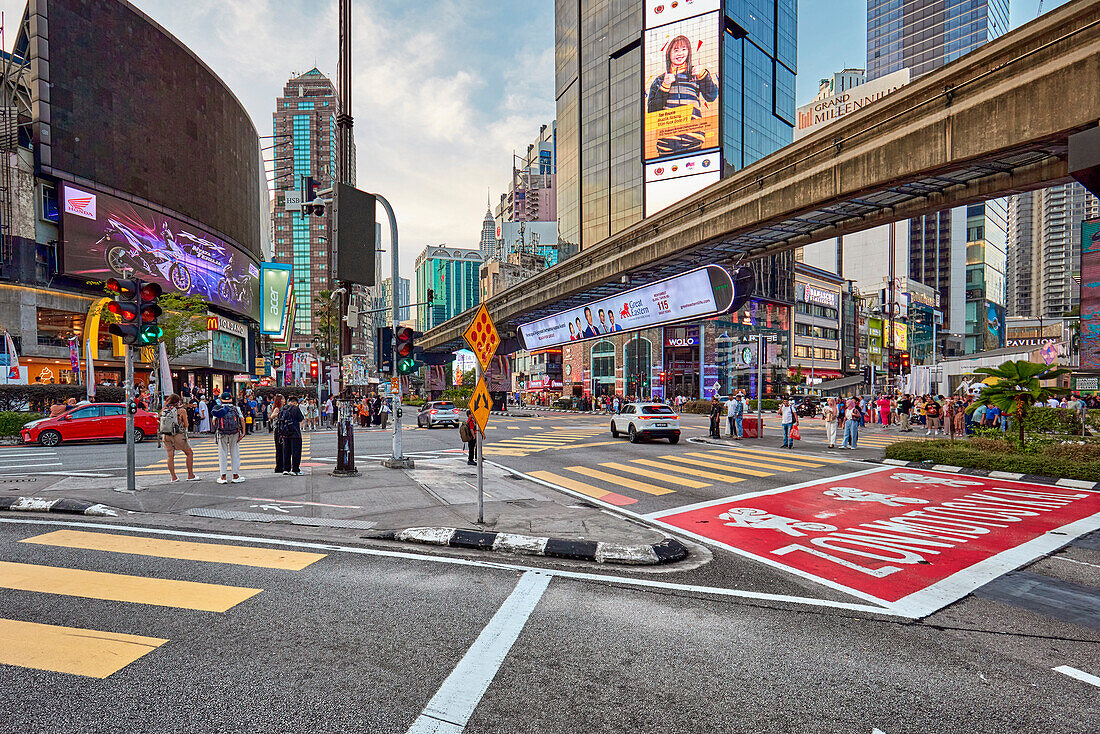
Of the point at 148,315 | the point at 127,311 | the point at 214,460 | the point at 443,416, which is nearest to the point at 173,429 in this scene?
the point at 148,315

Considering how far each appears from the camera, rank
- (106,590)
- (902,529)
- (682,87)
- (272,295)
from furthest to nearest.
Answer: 1. (682,87)
2. (272,295)
3. (902,529)
4. (106,590)

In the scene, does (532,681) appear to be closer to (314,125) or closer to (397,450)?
(397,450)

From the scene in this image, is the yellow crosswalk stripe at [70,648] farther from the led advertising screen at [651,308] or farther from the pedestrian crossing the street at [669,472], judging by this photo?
the led advertising screen at [651,308]

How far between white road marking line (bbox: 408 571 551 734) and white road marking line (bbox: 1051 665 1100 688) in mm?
3812

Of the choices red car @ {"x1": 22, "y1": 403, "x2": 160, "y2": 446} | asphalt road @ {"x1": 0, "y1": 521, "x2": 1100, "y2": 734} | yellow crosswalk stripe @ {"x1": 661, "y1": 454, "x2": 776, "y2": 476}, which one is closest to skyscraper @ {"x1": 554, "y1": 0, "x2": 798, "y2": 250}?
yellow crosswalk stripe @ {"x1": 661, "y1": 454, "x2": 776, "y2": 476}

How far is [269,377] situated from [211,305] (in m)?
25.4

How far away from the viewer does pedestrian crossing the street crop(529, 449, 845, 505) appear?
470 inches

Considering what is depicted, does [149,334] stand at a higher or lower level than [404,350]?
higher

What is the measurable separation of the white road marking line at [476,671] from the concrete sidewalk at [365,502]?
2.55 metres

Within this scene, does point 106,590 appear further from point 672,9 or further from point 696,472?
point 672,9

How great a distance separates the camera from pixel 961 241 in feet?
452

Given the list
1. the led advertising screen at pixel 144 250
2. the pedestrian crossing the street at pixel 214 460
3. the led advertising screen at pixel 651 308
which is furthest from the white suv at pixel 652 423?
the led advertising screen at pixel 144 250

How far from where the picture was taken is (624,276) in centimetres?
2767

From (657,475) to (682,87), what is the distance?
77.9 m
